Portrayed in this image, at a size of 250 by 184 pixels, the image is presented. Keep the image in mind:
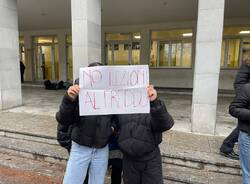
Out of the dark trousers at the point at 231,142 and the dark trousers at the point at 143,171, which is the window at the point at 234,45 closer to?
the dark trousers at the point at 231,142

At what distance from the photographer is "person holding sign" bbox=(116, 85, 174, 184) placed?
→ 1.84 metres

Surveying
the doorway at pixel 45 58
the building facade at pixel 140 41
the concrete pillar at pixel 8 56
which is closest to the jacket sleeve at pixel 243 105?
the building facade at pixel 140 41

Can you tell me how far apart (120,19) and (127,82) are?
872 cm

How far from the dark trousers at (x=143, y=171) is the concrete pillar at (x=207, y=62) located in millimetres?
2558

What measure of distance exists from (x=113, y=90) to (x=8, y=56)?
18.3 feet

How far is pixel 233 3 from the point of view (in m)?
7.22

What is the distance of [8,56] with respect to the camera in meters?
6.21

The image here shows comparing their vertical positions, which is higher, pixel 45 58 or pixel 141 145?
pixel 45 58

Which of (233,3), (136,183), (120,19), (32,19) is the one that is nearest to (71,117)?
(136,183)

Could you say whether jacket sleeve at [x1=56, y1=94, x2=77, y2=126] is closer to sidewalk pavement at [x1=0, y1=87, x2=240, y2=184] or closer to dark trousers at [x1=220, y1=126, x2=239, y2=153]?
sidewalk pavement at [x1=0, y1=87, x2=240, y2=184]

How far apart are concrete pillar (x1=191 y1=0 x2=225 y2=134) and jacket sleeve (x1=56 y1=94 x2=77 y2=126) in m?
2.98

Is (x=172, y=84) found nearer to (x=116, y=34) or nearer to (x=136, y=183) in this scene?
(x=116, y=34)

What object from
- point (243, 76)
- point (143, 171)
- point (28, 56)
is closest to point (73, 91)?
point (143, 171)

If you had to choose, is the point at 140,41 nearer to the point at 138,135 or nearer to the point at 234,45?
the point at 234,45
